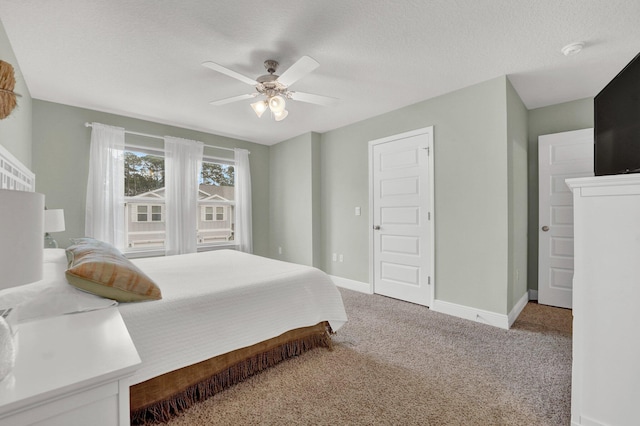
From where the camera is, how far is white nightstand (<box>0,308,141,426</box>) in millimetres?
642

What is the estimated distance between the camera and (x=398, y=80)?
9.00 ft

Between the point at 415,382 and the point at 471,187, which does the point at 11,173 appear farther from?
the point at 471,187

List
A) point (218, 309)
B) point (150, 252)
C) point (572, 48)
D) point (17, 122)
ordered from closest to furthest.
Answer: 1. point (218, 309)
2. point (572, 48)
3. point (17, 122)
4. point (150, 252)

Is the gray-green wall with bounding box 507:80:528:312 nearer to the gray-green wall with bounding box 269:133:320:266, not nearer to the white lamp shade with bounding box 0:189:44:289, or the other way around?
the gray-green wall with bounding box 269:133:320:266

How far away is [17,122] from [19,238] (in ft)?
9.08

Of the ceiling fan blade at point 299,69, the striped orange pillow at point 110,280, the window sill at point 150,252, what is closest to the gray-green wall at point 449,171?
the window sill at point 150,252

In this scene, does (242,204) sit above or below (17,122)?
below

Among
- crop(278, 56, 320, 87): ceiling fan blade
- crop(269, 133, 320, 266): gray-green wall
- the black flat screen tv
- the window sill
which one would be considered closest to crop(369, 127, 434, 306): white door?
crop(269, 133, 320, 266): gray-green wall

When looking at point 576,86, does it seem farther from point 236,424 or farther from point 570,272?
point 236,424

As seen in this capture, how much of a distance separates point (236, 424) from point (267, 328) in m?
0.53

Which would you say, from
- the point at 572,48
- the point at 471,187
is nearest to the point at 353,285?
the point at 471,187

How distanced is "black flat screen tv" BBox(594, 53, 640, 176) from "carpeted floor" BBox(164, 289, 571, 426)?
1377mm

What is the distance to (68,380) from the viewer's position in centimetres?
69

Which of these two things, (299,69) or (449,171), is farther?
(449,171)
